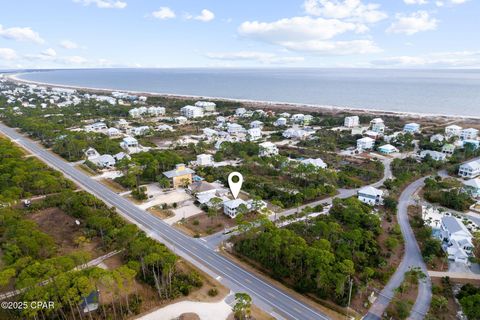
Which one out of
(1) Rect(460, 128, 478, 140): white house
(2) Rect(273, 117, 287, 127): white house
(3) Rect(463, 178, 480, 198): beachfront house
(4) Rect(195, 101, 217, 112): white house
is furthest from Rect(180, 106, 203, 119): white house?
(3) Rect(463, 178, 480, 198): beachfront house

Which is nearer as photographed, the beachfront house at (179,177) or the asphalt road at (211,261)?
the asphalt road at (211,261)

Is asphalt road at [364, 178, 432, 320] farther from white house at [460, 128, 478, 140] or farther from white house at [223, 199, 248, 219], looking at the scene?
white house at [460, 128, 478, 140]

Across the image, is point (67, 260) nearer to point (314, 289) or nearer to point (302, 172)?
point (314, 289)

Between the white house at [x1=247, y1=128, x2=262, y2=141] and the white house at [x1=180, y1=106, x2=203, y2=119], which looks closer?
the white house at [x1=247, y1=128, x2=262, y2=141]

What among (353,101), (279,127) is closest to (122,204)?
(279,127)

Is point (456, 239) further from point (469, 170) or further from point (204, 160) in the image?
point (204, 160)

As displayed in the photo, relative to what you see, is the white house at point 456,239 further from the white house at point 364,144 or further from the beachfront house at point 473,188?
the white house at point 364,144

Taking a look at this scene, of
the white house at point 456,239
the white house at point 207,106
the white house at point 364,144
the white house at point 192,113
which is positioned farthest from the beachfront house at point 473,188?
the white house at point 207,106
